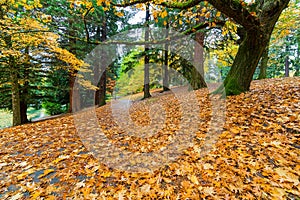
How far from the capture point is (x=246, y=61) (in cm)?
419

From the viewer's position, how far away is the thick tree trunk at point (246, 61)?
3871 mm

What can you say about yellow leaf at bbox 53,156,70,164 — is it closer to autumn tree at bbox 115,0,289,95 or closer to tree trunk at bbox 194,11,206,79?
autumn tree at bbox 115,0,289,95

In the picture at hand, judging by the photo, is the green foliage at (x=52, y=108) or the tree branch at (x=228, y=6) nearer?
the tree branch at (x=228, y=6)

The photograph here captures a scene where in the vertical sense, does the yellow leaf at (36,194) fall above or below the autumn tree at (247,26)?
below

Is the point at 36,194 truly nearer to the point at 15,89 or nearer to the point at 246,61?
the point at 246,61

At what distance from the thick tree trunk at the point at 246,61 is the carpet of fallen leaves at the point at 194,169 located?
119 centimetres

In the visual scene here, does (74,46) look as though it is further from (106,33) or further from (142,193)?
(142,193)

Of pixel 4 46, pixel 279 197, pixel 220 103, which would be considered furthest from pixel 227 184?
pixel 4 46

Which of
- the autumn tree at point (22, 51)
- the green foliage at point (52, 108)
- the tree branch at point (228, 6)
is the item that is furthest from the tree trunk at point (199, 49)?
the green foliage at point (52, 108)

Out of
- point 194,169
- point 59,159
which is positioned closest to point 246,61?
point 194,169

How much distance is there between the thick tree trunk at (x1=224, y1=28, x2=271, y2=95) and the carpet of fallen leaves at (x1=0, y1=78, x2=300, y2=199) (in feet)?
3.92

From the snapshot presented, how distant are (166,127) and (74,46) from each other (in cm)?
777

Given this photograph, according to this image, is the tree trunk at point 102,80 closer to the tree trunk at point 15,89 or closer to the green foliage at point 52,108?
the green foliage at point 52,108

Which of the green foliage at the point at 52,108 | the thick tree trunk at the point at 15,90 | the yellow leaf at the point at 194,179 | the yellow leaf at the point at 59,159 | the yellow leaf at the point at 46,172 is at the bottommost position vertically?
the green foliage at the point at 52,108
